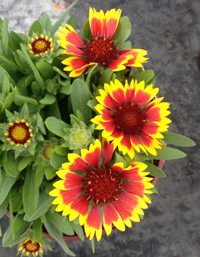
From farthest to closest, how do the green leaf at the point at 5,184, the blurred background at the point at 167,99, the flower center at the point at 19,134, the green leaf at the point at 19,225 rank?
the blurred background at the point at 167,99
the green leaf at the point at 19,225
the green leaf at the point at 5,184
the flower center at the point at 19,134

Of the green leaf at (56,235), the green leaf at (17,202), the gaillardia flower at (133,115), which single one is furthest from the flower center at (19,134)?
the green leaf at (56,235)

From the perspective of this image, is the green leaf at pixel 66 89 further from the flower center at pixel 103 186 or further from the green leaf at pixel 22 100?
the flower center at pixel 103 186

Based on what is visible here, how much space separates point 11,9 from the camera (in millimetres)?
1539

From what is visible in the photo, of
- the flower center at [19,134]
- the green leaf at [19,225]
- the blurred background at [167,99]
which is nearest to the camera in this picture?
the flower center at [19,134]

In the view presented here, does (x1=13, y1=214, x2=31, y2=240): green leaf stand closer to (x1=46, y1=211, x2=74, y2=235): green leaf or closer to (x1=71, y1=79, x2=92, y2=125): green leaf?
(x1=46, y1=211, x2=74, y2=235): green leaf

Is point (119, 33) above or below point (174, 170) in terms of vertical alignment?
above

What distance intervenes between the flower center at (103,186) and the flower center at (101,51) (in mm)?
334

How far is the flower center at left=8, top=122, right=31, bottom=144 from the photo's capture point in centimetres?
65

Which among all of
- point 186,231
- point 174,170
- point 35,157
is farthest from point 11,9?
point 186,231

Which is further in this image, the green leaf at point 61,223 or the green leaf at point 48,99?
the green leaf at point 61,223

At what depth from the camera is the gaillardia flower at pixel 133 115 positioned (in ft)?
2.24

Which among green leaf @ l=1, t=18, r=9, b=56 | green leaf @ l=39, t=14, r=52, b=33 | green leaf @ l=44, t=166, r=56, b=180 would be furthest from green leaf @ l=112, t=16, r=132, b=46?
green leaf @ l=44, t=166, r=56, b=180

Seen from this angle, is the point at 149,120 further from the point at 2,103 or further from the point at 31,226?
the point at 31,226

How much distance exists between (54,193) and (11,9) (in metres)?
1.36
